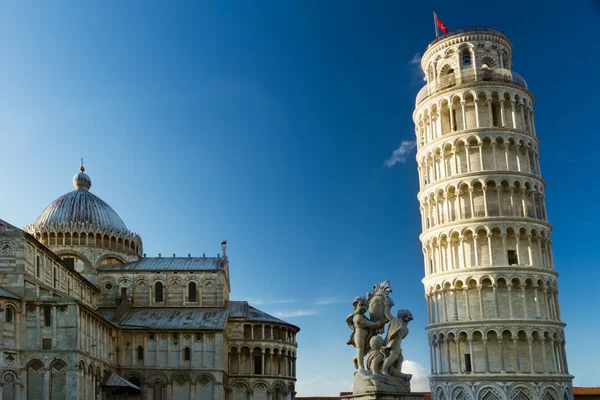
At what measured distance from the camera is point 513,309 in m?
52.7

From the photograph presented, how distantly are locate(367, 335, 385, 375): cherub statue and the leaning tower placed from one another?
3606 centimetres

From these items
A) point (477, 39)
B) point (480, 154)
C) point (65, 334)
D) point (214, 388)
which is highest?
point (477, 39)

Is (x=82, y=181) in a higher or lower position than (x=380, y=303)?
higher

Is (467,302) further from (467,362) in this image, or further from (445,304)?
(467,362)

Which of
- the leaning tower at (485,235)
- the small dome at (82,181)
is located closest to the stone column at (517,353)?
the leaning tower at (485,235)

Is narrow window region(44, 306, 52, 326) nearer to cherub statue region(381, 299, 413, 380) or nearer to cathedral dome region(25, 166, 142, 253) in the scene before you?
cathedral dome region(25, 166, 142, 253)

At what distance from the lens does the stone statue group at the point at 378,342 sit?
1777 centimetres

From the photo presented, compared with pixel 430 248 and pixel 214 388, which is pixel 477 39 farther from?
pixel 214 388

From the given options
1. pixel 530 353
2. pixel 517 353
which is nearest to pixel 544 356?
pixel 530 353

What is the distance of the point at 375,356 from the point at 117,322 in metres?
48.8

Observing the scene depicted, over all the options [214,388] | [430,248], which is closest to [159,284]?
[214,388]

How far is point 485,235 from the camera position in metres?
54.5

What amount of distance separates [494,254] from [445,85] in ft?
51.0

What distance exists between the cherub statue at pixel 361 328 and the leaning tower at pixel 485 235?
35780 mm
